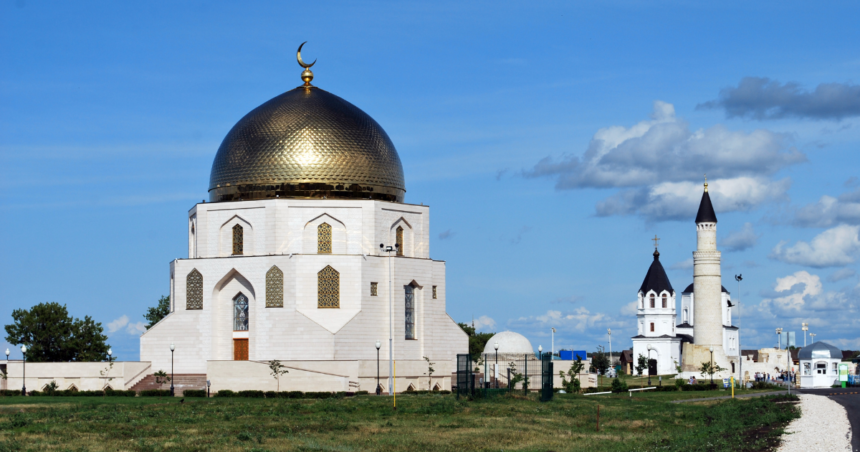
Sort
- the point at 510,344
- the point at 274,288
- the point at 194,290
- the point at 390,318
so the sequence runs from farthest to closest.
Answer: the point at 510,344 < the point at 194,290 < the point at 274,288 < the point at 390,318

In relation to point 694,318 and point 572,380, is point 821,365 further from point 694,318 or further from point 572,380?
point 694,318

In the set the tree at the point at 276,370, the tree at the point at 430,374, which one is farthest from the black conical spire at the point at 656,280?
the tree at the point at 276,370

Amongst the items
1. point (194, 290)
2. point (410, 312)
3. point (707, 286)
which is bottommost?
point (410, 312)

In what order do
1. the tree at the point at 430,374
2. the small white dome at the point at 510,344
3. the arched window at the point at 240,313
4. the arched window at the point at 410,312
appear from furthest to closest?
the small white dome at the point at 510,344 → the arched window at the point at 410,312 → the arched window at the point at 240,313 → the tree at the point at 430,374

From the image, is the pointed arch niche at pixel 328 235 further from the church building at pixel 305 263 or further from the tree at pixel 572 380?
the tree at pixel 572 380

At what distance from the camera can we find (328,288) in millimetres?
46250

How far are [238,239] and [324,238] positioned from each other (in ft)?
14.0

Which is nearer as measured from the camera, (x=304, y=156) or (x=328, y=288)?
(x=328, y=288)

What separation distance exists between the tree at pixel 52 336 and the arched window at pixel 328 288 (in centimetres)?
1585

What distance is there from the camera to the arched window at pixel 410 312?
4797 centimetres

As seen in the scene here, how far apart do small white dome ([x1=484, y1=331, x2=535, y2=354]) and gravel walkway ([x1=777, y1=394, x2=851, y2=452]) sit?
88.7 feet

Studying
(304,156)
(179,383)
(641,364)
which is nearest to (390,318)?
(304,156)

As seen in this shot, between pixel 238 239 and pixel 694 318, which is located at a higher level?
pixel 238 239

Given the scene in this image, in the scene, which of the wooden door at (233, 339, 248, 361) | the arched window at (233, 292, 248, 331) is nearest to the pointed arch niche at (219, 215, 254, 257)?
the arched window at (233, 292, 248, 331)
